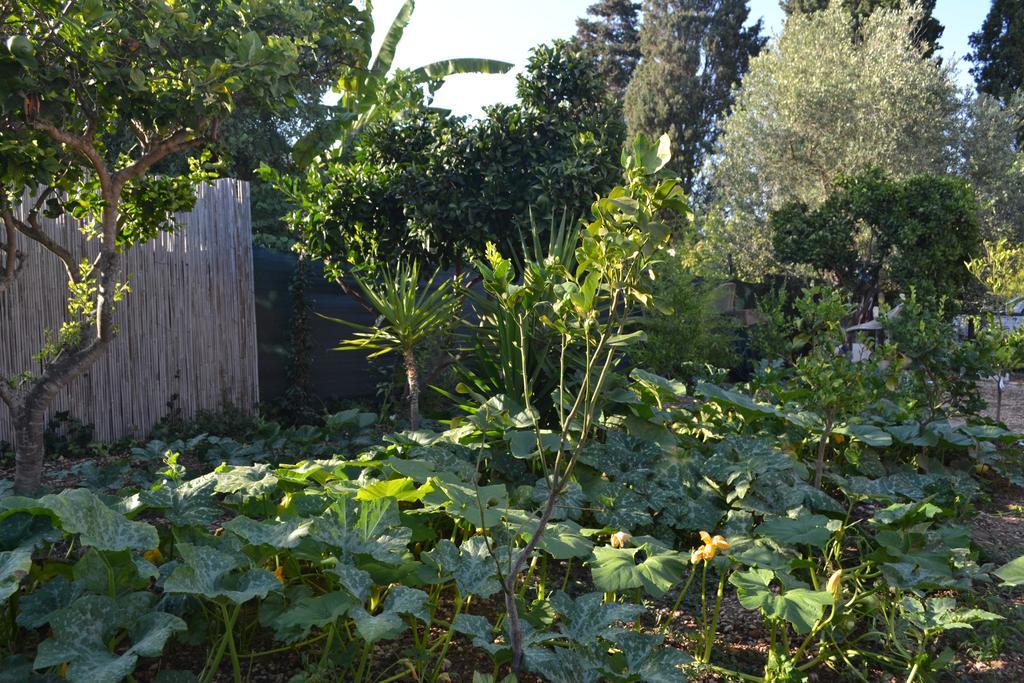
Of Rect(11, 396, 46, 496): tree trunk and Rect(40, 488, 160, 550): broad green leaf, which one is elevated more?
Rect(40, 488, 160, 550): broad green leaf

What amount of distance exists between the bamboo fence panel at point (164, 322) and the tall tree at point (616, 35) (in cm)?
2318

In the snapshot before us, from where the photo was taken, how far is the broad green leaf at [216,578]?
1.51m

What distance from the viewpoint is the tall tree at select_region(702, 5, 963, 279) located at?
15.3 metres

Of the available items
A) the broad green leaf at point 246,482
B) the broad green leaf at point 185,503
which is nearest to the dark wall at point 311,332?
the broad green leaf at point 246,482

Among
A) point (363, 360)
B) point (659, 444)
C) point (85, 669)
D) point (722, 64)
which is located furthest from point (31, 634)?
point (722, 64)

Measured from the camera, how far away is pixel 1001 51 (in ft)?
62.3

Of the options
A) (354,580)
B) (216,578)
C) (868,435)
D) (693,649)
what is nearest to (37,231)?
(216,578)

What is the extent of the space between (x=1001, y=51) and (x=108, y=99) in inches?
836

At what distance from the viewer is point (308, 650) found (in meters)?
1.92

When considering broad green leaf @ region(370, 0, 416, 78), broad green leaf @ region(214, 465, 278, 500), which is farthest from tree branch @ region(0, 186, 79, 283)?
broad green leaf @ region(370, 0, 416, 78)

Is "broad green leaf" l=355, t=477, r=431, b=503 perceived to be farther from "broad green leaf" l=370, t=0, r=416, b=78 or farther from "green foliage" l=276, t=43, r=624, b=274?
"broad green leaf" l=370, t=0, r=416, b=78

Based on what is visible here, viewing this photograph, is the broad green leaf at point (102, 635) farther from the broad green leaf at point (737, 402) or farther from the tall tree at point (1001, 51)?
the tall tree at point (1001, 51)

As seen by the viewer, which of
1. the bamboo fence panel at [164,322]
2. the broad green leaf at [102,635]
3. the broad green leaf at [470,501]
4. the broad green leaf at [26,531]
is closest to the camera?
the broad green leaf at [102,635]

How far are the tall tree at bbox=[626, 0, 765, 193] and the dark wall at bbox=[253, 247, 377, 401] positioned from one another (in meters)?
17.9
